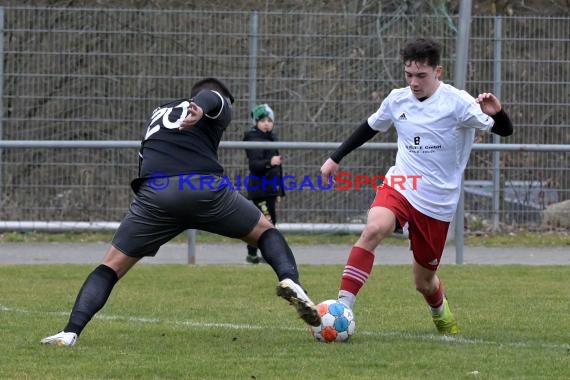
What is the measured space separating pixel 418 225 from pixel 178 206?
1.44 m

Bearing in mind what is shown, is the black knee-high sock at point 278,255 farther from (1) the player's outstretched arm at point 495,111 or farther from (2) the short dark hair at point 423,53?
(1) the player's outstretched arm at point 495,111

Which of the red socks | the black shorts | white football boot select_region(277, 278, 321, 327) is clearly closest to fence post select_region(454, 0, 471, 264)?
the red socks

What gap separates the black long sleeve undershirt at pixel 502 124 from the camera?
24.2 feet

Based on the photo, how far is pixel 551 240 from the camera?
14930 mm

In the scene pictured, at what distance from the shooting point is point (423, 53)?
7.46 metres

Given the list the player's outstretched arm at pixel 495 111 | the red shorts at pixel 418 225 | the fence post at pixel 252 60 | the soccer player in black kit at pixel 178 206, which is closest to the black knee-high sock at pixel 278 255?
the soccer player in black kit at pixel 178 206

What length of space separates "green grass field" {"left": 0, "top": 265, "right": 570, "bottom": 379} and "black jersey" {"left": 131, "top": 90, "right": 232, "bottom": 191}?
1023 mm

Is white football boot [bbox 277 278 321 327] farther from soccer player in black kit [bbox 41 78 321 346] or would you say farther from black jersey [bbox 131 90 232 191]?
black jersey [bbox 131 90 232 191]

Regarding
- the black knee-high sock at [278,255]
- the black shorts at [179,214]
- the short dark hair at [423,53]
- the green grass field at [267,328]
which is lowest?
the green grass field at [267,328]

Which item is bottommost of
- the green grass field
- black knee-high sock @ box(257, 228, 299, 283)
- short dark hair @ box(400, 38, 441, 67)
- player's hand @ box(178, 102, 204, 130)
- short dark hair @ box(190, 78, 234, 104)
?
the green grass field

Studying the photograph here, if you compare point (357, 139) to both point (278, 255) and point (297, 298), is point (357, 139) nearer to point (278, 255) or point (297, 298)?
point (278, 255)

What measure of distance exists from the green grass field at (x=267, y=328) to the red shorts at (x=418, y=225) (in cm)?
53

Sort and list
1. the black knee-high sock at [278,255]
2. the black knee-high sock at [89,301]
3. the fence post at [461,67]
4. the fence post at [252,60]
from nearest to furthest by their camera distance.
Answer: the black knee-high sock at [89,301]
the black knee-high sock at [278,255]
the fence post at [461,67]
the fence post at [252,60]

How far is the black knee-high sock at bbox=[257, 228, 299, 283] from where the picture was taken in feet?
24.1
